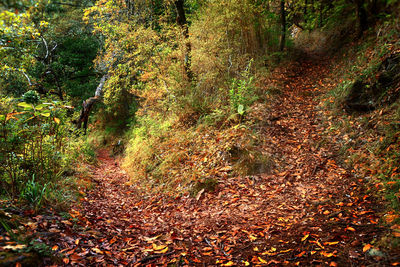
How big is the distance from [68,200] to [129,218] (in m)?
1.03

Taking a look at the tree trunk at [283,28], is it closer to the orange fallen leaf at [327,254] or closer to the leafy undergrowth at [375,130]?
the leafy undergrowth at [375,130]

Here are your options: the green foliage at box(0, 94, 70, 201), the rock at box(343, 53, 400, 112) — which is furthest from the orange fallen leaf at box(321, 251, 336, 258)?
the rock at box(343, 53, 400, 112)

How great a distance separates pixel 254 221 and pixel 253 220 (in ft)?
0.12

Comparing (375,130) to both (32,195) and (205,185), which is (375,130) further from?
(32,195)

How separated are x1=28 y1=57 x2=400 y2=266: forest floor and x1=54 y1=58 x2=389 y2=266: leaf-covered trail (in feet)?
0.04

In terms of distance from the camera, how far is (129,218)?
12.7 ft

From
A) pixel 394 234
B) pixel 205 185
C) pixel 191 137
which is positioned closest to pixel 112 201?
pixel 205 185

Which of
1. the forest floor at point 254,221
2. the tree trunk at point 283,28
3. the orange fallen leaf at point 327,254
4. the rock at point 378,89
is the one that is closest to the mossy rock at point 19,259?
the forest floor at point 254,221

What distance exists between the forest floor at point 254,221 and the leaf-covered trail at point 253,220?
0.01 metres

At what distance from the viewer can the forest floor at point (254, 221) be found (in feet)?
7.95

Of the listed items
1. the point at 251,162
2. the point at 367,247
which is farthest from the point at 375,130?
the point at 367,247

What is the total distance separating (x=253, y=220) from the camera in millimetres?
3350

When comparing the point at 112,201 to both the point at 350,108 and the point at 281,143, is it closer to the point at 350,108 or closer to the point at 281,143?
the point at 281,143

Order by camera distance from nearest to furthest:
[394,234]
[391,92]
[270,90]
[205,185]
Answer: [394,234] < [391,92] < [205,185] < [270,90]
